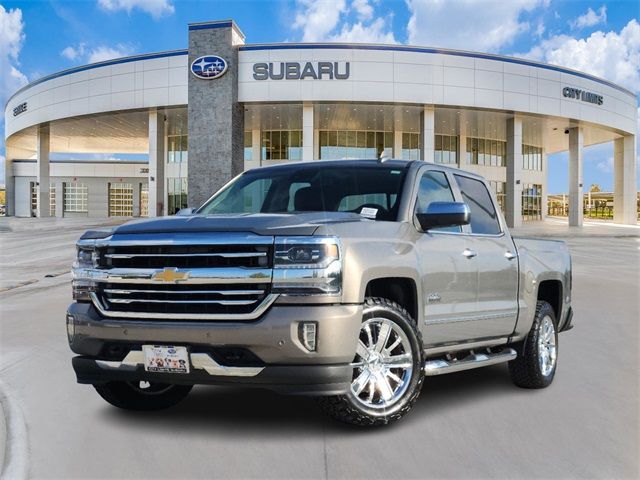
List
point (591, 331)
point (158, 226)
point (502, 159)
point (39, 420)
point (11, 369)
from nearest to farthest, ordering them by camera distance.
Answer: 1. point (158, 226)
2. point (39, 420)
3. point (11, 369)
4. point (591, 331)
5. point (502, 159)

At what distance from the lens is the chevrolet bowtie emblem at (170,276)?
179 inches

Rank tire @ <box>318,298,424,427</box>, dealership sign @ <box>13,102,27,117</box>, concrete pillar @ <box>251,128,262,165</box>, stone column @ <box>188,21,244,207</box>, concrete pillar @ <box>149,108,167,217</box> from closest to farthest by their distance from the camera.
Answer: tire @ <box>318,298,424,427</box> → stone column @ <box>188,21,244,207</box> → concrete pillar @ <box>149,108,167,217</box> → concrete pillar @ <box>251,128,262,165</box> → dealership sign @ <box>13,102,27,117</box>

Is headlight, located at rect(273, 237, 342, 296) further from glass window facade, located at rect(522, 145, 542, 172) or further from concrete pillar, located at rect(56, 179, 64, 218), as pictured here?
concrete pillar, located at rect(56, 179, 64, 218)

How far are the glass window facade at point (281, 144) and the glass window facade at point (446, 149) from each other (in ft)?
37.2

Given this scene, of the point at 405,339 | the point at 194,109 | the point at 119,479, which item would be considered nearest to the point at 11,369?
the point at 119,479

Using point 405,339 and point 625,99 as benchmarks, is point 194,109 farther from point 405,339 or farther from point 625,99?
point 405,339

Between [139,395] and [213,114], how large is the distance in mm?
40231

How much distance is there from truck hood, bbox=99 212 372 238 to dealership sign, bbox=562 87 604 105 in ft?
162

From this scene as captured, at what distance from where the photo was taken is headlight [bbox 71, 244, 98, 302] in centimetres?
494

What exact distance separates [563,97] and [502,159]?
13000 millimetres

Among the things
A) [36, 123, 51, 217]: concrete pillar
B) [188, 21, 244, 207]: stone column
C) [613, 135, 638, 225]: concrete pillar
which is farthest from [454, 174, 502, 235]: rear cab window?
[36, 123, 51, 217]: concrete pillar

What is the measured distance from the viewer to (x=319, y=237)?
14.5 ft

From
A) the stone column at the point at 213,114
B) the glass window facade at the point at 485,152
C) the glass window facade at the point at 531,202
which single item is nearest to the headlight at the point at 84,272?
the stone column at the point at 213,114

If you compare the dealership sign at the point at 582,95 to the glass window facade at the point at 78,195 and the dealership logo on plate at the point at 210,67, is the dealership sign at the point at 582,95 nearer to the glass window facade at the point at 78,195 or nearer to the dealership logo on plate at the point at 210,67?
the dealership logo on plate at the point at 210,67
